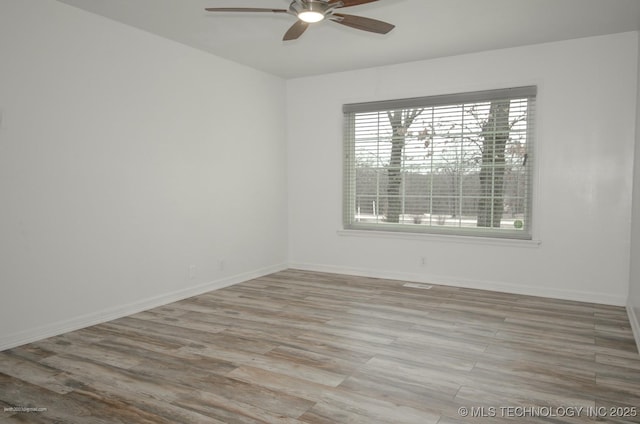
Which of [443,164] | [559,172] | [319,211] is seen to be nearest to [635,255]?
[559,172]

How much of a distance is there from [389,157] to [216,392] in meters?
3.72

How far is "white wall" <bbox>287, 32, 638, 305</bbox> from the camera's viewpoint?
4.20 meters

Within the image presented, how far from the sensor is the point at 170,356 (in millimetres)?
2963

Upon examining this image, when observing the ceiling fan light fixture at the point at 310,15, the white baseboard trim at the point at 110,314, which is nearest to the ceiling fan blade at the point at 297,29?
the ceiling fan light fixture at the point at 310,15

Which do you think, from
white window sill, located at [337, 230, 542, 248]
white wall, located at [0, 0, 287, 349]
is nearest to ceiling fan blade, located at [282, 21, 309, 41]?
white wall, located at [0, 0, 287, 349]

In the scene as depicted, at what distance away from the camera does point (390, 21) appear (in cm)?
384

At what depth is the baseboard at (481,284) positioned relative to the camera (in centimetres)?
431

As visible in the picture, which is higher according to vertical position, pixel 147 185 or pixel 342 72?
pixel 342 72

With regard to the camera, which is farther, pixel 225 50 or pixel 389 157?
pixel 389 157

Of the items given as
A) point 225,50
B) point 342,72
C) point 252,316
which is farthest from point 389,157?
point 252,316

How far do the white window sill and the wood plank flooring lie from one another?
64 centimetres

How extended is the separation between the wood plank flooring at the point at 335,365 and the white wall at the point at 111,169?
1.16ft

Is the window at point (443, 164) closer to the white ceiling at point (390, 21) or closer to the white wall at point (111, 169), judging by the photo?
the white ceiling at point (390, 21)

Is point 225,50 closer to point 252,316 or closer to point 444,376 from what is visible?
point 252,316
